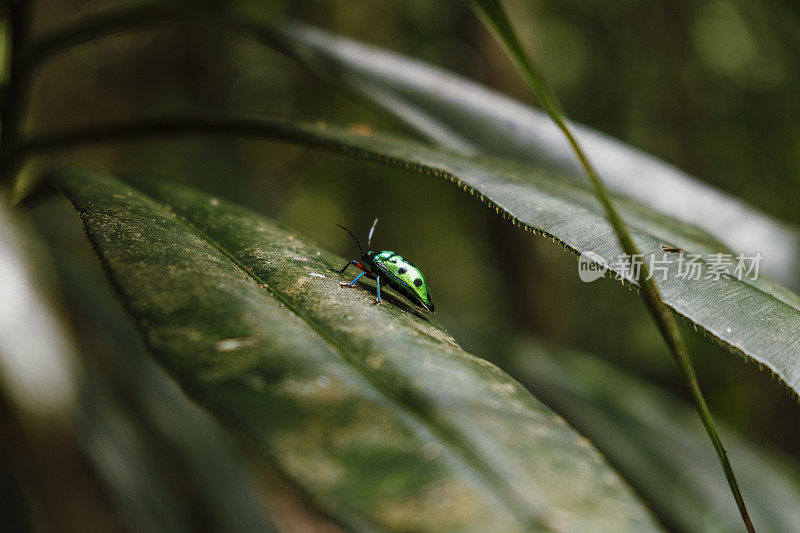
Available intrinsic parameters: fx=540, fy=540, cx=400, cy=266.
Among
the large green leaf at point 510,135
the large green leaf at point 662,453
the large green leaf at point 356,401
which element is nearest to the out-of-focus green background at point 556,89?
the large green leaf at point 662,453

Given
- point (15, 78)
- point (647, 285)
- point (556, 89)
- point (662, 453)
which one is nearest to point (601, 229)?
point (647, 285)

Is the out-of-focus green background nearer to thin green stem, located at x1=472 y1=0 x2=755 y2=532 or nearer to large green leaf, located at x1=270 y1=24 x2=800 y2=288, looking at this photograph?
large green leaf, located at x1=270 y1=24 x2=800 y2=288

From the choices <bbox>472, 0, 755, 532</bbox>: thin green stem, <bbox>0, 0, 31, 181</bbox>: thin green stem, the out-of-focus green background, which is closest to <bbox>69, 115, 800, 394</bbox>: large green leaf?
<bbox>472, 0, 755, 532</bbox>: thin green stem

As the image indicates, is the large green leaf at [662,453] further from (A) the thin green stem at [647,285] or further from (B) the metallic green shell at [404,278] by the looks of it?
(A) the thin green stem at [647,285]

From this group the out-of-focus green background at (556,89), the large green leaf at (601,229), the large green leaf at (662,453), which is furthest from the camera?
the out-of-focus green background at (556,89)

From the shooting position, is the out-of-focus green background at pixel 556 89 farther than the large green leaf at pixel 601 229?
Yes

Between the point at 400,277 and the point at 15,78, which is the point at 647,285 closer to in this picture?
the point at 400,277
